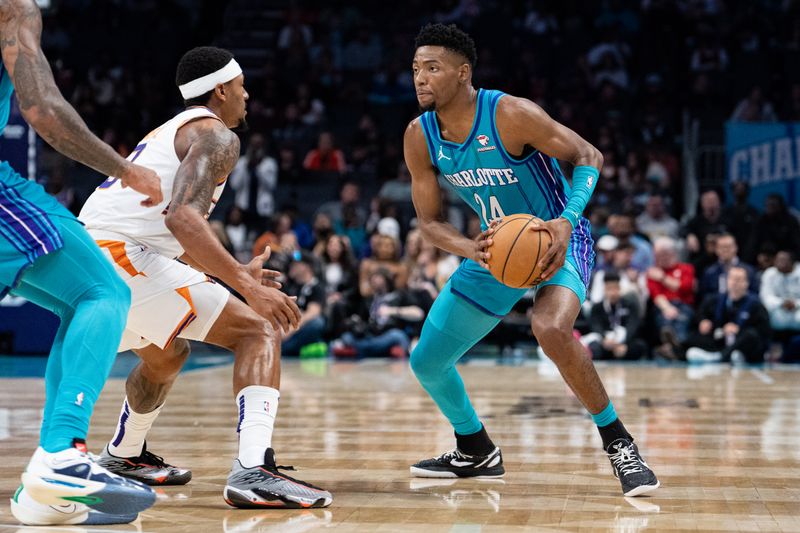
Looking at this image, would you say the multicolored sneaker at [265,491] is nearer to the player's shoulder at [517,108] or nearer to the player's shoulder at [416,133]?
the player's shoulder at [416,133]

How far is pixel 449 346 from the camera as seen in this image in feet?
16.3

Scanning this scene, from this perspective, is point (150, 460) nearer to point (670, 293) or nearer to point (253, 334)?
point (253, 334)

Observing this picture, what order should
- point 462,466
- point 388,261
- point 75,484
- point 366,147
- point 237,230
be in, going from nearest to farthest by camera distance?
point 75,484 < point 462,466 < point 388,261 < point 237,230 < point 366,147

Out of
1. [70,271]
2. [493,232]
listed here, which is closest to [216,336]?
[70,271]

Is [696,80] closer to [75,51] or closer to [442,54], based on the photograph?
[75,51]

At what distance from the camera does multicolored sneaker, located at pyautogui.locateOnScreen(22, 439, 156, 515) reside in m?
3.50

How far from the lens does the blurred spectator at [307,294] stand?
504 inches

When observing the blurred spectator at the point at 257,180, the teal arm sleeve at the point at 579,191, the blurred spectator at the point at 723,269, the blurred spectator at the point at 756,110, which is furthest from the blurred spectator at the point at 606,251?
the teal arm sleeve at the point at 579,191

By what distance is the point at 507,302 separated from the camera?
16.2 ft

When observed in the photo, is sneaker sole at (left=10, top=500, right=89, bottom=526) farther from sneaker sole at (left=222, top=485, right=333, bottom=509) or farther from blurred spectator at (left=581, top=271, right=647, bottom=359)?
blurred spectator at (left=581, top=271, right=647, bottom=359)

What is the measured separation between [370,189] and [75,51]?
6649mm

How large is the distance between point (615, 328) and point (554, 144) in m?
8.14

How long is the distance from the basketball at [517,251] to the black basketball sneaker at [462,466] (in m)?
0.92

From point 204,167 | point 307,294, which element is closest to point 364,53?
point 307,294
